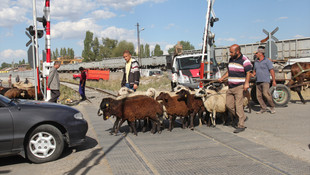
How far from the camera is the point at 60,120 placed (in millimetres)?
5781

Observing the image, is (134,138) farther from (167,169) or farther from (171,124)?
(167,169)

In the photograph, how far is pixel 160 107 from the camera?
7703 millimetres

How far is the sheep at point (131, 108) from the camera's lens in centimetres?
748

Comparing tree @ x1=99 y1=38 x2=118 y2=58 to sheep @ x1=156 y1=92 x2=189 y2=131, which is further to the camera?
tree @ x1=99 y1=38 x2=118 y2=58

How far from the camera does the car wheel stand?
5477 millimetres

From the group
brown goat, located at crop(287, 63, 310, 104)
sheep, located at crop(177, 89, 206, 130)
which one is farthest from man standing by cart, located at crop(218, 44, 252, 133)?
brown goat, located at crop(287, 63, 310, 104)

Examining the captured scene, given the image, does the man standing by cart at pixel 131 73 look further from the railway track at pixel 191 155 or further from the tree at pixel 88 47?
the tree at pixel 88 47

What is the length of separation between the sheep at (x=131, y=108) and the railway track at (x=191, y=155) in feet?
1.79

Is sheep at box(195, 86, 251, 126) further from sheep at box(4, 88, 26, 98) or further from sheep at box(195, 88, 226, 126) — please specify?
sheep at box(4, 88, 26, 98)

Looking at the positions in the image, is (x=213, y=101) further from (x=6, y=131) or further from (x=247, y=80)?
(x=6, y=131)

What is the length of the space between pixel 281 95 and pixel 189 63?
5468 millimetres

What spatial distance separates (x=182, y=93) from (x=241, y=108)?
1635mm

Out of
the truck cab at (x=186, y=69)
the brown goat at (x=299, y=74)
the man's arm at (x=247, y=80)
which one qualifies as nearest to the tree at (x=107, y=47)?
the truck cab at (x=186, y=69)

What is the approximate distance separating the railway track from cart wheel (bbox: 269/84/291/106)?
5540 mm
